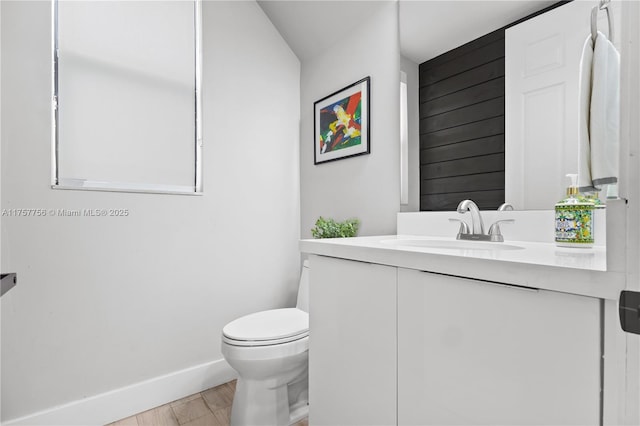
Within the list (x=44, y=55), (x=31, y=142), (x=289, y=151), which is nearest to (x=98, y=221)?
(x=31, y=142)

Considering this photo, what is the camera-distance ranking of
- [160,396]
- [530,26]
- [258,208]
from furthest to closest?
1. [258,208]
2. [160,396]
3. [530,26]

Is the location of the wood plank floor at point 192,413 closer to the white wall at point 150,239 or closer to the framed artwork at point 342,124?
the white wall at point 150,239

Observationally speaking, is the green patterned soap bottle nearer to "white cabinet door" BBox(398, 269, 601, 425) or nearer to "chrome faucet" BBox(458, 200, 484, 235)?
"chrome faucet" BBox(458, 200, 484, 235)

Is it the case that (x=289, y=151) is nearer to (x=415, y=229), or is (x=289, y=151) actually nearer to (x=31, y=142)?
(x=415, y=229)

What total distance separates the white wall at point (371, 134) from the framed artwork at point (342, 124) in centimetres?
4

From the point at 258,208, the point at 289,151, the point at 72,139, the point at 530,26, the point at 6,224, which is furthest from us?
the point at 289,151

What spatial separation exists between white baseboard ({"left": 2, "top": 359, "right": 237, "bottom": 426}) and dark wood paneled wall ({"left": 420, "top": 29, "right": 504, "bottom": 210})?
59.4 inches

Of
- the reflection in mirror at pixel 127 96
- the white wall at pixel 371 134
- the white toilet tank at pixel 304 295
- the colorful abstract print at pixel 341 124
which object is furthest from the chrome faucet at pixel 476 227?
the reflection in mirror at pixel 127 96

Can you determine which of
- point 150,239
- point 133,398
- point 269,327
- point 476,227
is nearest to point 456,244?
point 476,227

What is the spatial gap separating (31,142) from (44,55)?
0.39 m

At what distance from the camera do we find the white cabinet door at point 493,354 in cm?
57

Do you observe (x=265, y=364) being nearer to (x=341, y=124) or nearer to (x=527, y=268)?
(x=527, y=268)

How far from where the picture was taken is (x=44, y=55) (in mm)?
1384

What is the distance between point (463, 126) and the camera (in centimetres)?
132
